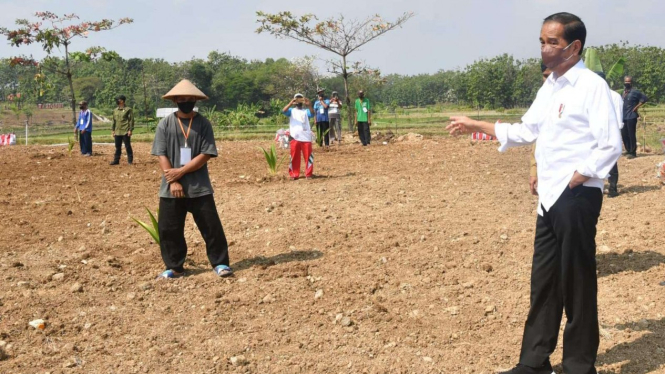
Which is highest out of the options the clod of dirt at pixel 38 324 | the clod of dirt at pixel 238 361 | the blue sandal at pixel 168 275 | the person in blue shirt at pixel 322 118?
the person in blue shirt at pixel 322 118

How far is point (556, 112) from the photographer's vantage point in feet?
11.0

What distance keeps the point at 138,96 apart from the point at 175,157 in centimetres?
5647

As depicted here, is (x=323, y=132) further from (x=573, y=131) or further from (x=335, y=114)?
(x=573, y=131)

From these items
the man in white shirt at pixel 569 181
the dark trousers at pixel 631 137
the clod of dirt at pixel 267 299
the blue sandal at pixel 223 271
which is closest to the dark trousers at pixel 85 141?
the blue sandal at pixel 223 271

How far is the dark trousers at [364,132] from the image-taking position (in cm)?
1753

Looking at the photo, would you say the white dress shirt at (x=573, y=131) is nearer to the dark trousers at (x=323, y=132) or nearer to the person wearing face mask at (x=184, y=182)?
the person wearing face mask at (x=184, y=182)

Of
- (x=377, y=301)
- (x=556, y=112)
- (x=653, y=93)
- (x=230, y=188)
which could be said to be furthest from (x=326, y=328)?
(x=653, y=93)

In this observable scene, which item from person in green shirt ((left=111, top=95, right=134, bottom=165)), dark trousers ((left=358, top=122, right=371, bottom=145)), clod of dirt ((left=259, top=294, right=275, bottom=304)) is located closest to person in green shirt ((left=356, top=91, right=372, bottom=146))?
dark trousers ((left=358, top=122, right=371, bottom=145))

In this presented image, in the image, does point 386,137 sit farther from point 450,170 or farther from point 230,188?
point 230,188

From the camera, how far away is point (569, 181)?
332 centimetres

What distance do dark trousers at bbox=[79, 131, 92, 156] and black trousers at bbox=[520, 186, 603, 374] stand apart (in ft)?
47.6

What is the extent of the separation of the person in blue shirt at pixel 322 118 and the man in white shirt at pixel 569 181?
41.9 feet

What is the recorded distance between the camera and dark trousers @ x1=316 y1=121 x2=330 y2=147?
1683 centimetres

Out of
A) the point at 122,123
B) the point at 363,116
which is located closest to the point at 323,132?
the point at 363,116
